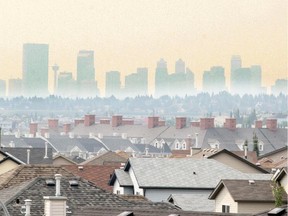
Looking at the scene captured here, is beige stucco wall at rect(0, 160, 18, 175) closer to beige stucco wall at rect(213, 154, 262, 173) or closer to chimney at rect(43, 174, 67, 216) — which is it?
beige stucco wall at rect(213, 154, 262, 173)

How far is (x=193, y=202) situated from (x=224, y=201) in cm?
404

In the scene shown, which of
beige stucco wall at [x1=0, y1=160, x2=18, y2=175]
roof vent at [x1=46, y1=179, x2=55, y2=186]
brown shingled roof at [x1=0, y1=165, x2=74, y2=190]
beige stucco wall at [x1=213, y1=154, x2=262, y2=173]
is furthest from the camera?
beige stucco wall at [x1=213, y1=154, x2=262, y2=173]

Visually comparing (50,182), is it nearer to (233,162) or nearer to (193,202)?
(193,202)

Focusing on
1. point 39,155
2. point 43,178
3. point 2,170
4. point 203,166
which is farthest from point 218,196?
point 39,155

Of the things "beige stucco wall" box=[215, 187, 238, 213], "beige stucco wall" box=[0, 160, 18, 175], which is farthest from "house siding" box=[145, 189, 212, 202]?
"beige stucco wall" box=[215, 187, 238, 213]

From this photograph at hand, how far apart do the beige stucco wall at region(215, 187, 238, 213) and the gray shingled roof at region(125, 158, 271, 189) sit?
370 inches

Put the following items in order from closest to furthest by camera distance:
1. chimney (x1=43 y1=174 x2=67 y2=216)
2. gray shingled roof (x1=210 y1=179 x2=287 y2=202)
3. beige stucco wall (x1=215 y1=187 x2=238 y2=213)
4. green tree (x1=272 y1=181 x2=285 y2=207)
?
chimney (x1=43 y1=174 x2=67 y2=216) → green tree (x1=272 y1=181 x2=285 y2=207) → gray shingled roof (x1=210 y1=179 x2=287 y2=202) → beige stucco wall (x1=215 y1=187 x2=238 y2=213)

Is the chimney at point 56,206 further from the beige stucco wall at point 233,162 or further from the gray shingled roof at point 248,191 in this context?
the beige stucco wall at point 233,162

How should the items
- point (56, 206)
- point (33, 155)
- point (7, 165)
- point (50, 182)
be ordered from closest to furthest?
point (56, 206) < point (50, 182) < point (7, 165) < point (33, 155)

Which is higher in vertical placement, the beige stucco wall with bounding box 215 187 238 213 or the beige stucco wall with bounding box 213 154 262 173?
the beige stucco wall with bounding box 213 154 262 173

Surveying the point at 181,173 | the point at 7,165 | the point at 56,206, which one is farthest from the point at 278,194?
the point at 7,165

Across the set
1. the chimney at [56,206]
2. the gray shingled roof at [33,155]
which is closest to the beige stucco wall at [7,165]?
the gray shingled roof at [33,155]

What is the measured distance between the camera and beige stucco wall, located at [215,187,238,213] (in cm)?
4044

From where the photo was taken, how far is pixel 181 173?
5428 centimetres
